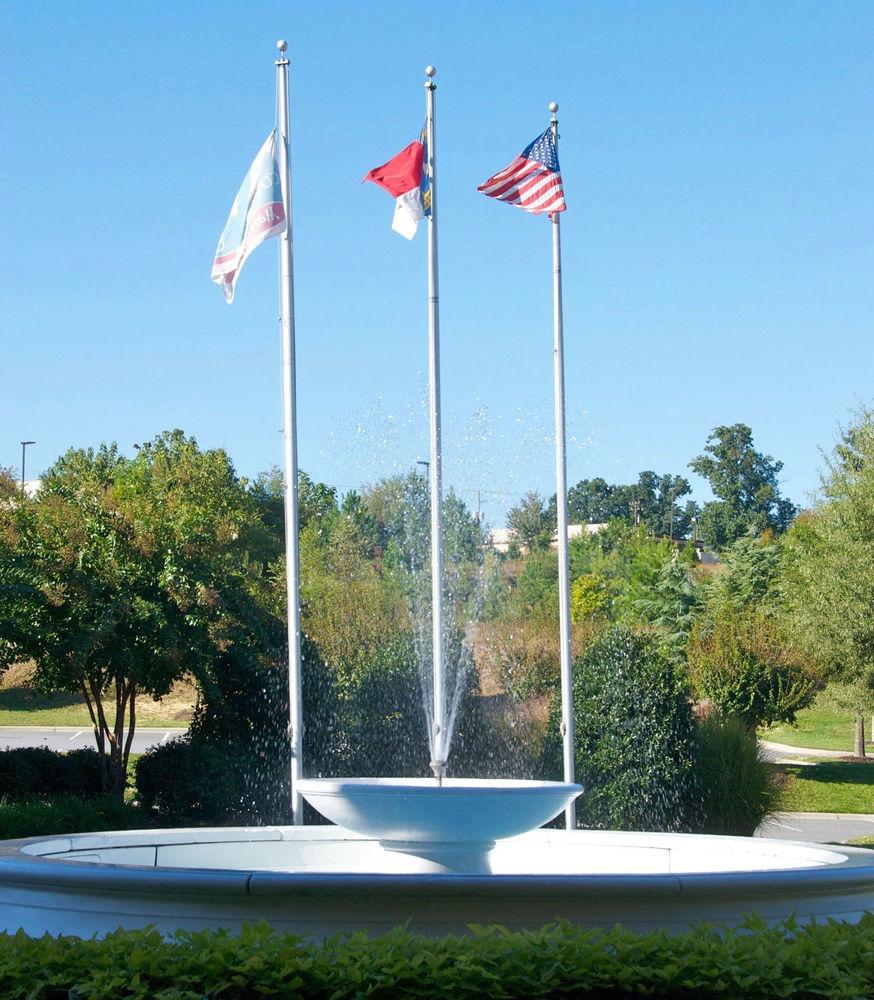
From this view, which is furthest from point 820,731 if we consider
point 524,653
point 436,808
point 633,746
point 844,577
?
point 436,808

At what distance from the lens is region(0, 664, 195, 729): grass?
131 ft

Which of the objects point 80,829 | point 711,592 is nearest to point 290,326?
point 80,829

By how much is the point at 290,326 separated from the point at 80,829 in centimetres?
636

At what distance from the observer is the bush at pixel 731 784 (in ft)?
58.2

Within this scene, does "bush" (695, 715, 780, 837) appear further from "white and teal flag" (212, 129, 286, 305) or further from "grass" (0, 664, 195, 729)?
"grass" (0, 664, 195, 729)

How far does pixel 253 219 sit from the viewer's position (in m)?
15.0

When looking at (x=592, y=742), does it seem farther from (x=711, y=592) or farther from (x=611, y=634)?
(x=711, y=592)

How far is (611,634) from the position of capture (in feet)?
62.3

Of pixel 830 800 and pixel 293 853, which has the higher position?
pixel 293 853

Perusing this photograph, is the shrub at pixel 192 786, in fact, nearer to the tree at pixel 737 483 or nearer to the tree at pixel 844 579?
the tree at pixel 844 579

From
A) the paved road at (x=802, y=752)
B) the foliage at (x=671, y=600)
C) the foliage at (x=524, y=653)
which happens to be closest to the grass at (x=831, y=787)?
the paved road at (x=802, y=752)

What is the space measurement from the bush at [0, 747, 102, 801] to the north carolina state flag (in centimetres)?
887

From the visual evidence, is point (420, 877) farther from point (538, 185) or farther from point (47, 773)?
point (47, 773)

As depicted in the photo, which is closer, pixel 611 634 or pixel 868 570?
pixel 611 634
